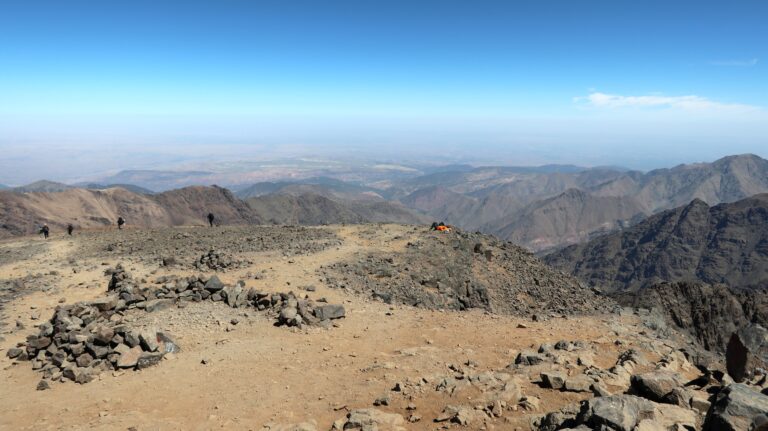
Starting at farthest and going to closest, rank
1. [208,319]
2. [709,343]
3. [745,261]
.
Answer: [745,261] < [709,343] < [208,319]

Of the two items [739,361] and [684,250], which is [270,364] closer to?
[739,361]

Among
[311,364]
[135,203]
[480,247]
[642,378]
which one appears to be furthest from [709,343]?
[135,203]

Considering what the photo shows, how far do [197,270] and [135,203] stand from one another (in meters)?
132

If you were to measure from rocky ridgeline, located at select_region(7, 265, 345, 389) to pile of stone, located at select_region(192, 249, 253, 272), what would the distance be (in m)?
2.70

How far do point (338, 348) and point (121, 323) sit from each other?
7821 millimetres

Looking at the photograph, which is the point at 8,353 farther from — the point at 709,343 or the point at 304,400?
the point at 709,343

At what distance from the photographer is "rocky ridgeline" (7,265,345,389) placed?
1290 centimetres

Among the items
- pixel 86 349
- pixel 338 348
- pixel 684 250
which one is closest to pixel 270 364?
pixel 338 348

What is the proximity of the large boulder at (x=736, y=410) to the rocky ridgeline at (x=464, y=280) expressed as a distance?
555 inches

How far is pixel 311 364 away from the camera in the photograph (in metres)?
13.3

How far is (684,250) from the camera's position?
165 metres

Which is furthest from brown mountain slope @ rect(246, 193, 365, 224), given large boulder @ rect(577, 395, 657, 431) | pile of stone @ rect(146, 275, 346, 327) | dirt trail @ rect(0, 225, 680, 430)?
large boulder @ rect(577, 395, 657, 431)

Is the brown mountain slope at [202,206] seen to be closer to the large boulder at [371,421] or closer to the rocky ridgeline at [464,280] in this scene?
the rocky ridgeline at [464,280]

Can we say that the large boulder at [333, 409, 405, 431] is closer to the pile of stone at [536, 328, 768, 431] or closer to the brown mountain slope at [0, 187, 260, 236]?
the pile of stone at [536, 328, 768, 431]
